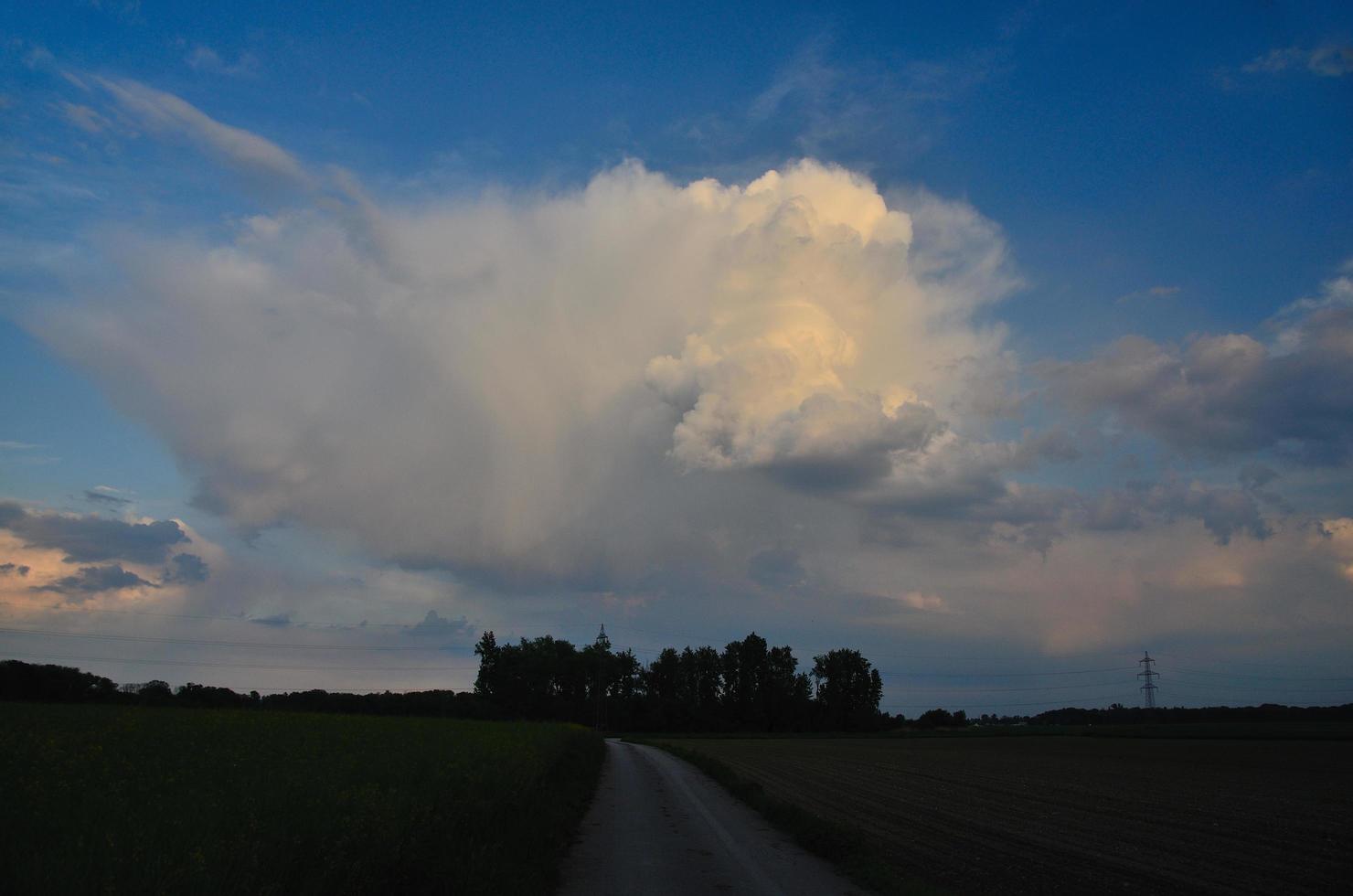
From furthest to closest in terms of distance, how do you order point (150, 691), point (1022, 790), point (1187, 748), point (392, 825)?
point (1187, 748), point (150, 691), point (1022, 790), point (392, 825)

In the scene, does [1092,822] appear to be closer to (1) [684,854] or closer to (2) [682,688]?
(1) [684,854]

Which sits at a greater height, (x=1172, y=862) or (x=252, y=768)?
(x=252, y=768)

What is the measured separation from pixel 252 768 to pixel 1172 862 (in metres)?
20.3

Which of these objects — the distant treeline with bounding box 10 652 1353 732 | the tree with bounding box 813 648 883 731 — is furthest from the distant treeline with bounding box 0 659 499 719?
the tree with bounding box 813 648 883 731

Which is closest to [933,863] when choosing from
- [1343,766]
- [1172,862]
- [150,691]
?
[1172,862]

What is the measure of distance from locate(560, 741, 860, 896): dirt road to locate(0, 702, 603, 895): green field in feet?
2.63

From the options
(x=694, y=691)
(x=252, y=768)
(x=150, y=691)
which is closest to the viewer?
(x=252, y=768)

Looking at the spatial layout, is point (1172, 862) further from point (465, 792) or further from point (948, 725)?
point (948, 725)

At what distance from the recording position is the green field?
696 centimetres

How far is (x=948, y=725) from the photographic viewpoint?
183 meters

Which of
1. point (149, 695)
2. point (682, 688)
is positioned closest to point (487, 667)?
point (682, 688)

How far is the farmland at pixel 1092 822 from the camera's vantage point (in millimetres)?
17078

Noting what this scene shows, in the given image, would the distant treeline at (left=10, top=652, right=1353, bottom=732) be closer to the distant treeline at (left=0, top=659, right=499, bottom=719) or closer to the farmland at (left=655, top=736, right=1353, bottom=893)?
the distant treeline at (left=0, top=659, right=499, bottom=719)

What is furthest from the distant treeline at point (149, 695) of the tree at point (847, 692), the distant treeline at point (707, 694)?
the tree at point (847, 692)
